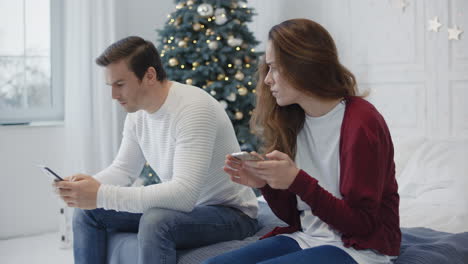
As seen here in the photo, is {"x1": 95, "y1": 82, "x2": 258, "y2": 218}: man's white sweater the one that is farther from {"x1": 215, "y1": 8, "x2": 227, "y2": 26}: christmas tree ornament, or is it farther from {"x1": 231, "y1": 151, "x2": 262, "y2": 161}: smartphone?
{"x1": 215, "y1": 8, "x2": 227, "y2": 26}: christmas tree ornament

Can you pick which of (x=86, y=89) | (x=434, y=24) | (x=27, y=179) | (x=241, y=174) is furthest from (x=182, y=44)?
(x=241, y=174)

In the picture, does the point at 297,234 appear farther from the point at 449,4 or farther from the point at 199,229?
the point at 449,4

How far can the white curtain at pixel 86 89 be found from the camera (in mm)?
4250

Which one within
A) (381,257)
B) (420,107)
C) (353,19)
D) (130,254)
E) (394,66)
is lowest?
(130,254)

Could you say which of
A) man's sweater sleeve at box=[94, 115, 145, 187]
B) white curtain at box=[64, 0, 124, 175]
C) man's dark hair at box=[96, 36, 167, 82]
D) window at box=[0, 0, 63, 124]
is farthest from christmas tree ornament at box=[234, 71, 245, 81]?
man's dark hair at box=[96, 36, 167, 82]

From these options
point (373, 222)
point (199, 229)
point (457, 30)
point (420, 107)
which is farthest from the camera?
point (420, 107)

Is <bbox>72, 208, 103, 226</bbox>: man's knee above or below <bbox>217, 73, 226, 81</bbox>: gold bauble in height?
below

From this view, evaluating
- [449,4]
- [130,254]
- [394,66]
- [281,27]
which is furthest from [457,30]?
[130,254]

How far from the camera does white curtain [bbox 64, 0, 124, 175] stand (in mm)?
4250

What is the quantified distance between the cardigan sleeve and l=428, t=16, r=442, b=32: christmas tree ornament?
7.71ft

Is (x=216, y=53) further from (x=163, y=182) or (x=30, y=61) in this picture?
(x=163, y=182)

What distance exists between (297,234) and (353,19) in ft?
9.30

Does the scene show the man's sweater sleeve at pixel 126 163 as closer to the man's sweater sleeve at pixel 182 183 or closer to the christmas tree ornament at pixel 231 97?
the man's sweater sleeve at pixel 182 183

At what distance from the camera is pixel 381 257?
60.4 inches
